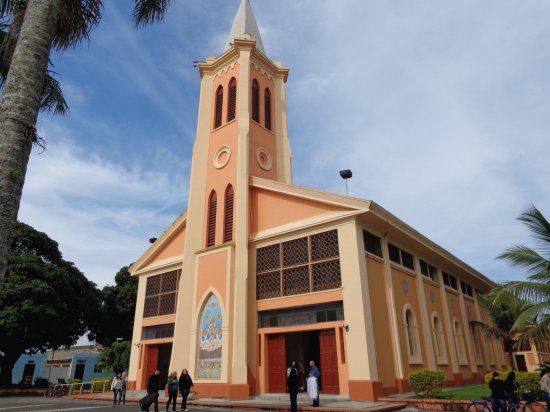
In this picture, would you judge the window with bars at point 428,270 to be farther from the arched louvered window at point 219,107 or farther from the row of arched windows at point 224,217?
the arched louvered window at point 219,107

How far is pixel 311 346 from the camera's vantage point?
21188mm

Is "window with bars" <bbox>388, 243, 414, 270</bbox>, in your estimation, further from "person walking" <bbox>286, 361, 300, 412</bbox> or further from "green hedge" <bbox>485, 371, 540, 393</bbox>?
"person walking" <bbox>286, 361, 300, 412</bbox>

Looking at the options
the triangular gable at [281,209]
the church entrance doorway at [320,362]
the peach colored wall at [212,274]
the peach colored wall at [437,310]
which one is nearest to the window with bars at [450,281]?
the peach colored wall at [437,310]

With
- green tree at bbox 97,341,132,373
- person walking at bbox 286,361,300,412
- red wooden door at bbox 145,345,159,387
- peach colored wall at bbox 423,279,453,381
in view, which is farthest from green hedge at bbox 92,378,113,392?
peach colored wall at bbox 423,279,453,381

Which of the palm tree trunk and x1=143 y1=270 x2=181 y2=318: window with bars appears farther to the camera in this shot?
x1=143 y1=270 x2=181 y2=318: window with bars

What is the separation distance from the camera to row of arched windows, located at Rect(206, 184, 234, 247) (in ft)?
63.5

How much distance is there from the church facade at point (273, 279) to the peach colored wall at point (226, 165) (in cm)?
6

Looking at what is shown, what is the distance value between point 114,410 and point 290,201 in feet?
33.4

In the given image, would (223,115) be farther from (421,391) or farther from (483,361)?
(483,361)

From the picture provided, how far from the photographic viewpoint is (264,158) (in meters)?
21.5

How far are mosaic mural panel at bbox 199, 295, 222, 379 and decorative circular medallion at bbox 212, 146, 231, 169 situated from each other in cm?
675

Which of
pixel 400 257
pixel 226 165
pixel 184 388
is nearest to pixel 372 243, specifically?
pixel 400 257

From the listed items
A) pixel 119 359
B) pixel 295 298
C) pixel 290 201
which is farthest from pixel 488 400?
pixel 119 359

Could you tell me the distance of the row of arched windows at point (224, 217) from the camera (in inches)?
762
